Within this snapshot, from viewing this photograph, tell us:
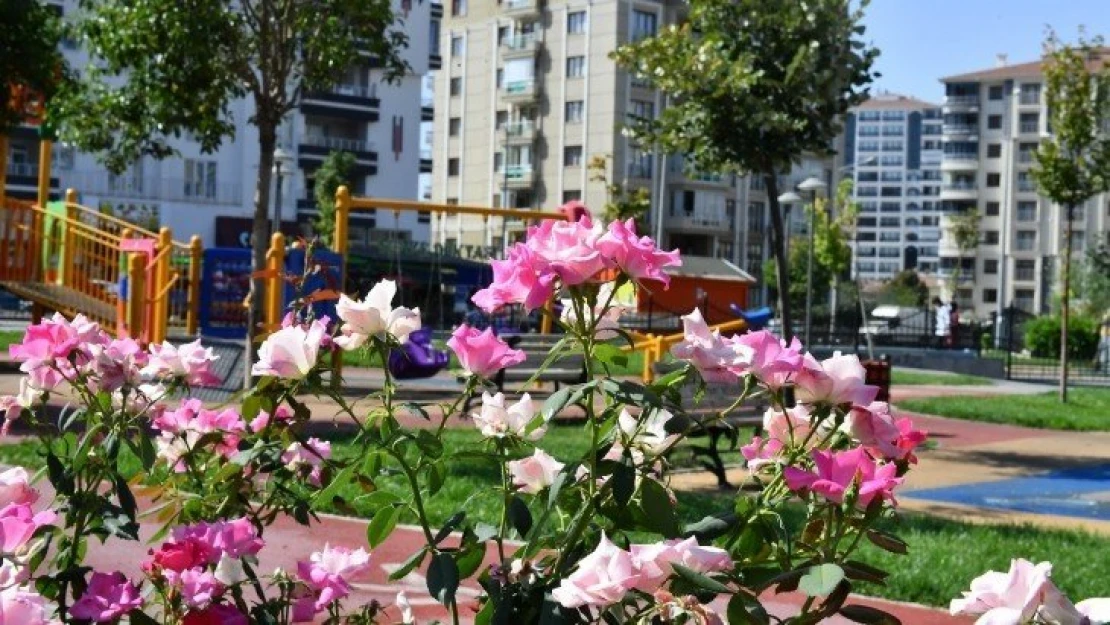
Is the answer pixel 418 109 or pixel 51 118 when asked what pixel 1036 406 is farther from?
pixel 418 109

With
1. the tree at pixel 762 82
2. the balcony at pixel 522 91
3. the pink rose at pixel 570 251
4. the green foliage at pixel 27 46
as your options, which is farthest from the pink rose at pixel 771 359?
the balcony at pixel 522 91

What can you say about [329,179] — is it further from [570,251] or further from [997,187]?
[997,187]

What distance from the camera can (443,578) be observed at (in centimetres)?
251

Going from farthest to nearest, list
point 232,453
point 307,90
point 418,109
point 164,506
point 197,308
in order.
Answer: point 418,109, point 197,308, point 307,90, point 232,453, point 164,506

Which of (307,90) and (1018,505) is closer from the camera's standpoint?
(1018,505)

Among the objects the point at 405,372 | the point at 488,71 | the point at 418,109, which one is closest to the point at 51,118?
the point at 405,372

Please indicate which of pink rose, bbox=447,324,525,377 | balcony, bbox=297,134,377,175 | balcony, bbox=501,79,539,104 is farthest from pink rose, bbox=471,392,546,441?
balcony, bbox=501,79,539,104

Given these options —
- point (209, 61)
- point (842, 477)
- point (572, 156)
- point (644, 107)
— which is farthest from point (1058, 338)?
point (572, 156)

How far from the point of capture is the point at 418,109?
3000 inches

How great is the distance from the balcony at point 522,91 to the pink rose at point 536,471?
82.2 meters

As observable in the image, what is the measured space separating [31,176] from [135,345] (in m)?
63.2

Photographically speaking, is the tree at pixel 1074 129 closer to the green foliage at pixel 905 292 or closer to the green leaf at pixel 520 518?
the green leaf at pixel 520 518

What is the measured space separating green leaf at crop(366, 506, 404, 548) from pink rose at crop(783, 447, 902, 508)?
66cm

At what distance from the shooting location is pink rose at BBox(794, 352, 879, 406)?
2553 millimetres
